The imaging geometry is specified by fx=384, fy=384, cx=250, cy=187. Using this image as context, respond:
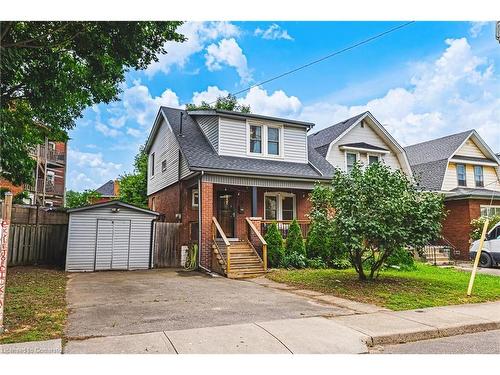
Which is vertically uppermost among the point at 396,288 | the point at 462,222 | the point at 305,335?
the point at 462,222

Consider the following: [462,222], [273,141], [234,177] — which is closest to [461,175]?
[462,222]

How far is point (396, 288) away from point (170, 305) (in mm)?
5025

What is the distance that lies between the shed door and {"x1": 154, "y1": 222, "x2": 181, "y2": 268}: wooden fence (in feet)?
3.44

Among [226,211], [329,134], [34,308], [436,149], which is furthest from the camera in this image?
[436,149]

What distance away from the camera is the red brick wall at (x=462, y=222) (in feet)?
58.3

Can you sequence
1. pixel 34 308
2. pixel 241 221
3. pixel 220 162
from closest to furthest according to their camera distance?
pixel 34 308 → pixel 220 162 → pixel 241 221

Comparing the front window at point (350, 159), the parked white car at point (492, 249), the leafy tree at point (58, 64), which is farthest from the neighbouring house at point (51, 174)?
the parked white car at point (492, 249)

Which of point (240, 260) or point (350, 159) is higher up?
point (350, 159)

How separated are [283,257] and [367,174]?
4.56 m

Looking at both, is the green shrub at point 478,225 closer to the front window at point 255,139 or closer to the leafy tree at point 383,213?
the leafy tree at point 383,213

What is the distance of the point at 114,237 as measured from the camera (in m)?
12.8

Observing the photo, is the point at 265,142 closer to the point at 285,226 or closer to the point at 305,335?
the point at 285,226

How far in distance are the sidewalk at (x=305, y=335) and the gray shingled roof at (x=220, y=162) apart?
26.2ft

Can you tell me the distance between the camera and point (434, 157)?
867 inches
